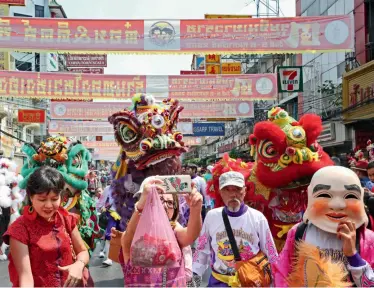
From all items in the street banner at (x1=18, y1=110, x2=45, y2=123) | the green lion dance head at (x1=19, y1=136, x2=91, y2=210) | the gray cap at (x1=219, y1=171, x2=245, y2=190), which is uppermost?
the street banner at (x1=18, y1=110, x2=45, y2=123)

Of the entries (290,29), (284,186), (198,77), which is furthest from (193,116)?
(284,186)

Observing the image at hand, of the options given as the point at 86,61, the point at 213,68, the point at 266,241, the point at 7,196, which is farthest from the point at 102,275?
the point at 86,61

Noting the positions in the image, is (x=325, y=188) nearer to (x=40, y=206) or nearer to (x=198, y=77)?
(x=40, y=206)

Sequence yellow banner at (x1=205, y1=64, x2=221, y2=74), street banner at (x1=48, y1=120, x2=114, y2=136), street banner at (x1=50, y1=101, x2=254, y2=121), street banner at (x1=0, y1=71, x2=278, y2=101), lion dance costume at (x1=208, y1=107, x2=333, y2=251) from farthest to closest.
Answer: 1. yellow banner at (x1=205, y1=64, x2=221, y2=74)
2. street banner at (x1=48, y1=120, x2=114, y2=136)
3. street banner at (x1=50, y1=101, x2=254, y2=121)
4. street banner at (x1=0, y1=71, x2=278, y2=101)
5. lion dance costume at (x1=208, y1=107, x2=333, y2=251)

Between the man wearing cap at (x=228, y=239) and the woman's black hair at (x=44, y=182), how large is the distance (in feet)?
4.78

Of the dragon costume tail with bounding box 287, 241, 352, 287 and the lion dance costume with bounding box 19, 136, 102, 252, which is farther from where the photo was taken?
the lion dance costume with bounding box 19, 136, 102, 252

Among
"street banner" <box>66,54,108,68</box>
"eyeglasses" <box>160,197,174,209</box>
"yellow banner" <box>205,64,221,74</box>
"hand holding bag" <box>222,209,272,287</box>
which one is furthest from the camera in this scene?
"street banner" <box>66,54,108,68</box>

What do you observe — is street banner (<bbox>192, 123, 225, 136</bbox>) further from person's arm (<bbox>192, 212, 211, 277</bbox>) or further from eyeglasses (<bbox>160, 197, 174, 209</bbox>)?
eyeglasses (<bbox>160, 197, 174, 209</bbox>)

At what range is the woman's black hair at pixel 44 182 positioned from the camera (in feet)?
9.33

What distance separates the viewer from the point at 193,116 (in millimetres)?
16594

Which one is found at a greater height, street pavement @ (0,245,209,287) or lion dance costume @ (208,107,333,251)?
lion dance costume @ (208,107,333,251)

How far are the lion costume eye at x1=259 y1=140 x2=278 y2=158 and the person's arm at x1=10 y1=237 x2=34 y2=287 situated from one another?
10.5 ft

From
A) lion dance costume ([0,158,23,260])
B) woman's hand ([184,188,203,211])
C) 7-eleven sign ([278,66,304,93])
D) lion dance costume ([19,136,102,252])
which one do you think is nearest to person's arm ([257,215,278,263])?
woman's hand ([184,188,203,211])

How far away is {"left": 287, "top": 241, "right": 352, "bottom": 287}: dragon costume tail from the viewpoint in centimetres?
248
